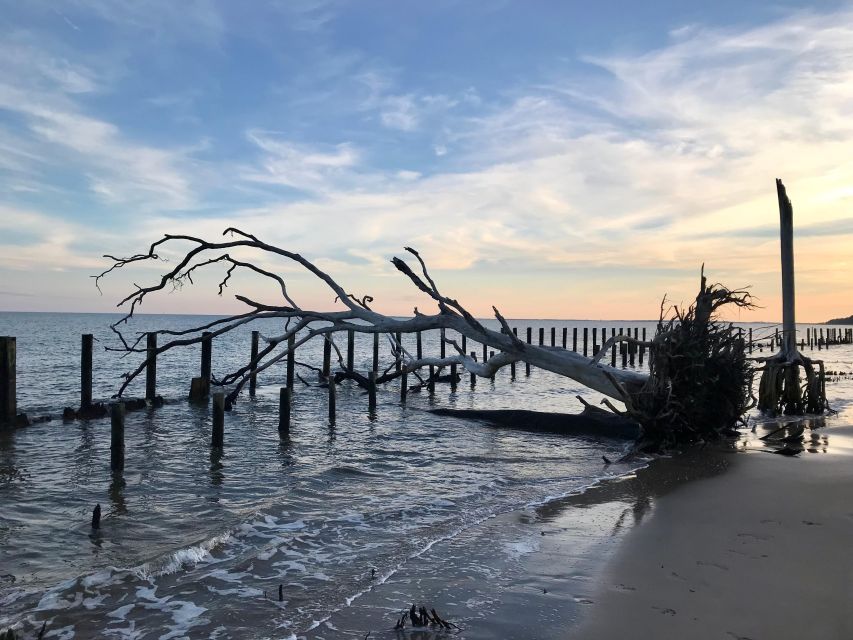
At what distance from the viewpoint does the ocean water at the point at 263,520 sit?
16.3 ft

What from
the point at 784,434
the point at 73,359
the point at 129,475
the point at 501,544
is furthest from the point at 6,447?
the point at 73,359

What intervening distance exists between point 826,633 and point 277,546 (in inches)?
187

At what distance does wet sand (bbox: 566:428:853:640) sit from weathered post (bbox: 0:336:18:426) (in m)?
13.2

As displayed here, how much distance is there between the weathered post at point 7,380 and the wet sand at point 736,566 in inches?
521

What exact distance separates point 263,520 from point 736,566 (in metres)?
4.98

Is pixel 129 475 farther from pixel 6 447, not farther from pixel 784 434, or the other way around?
pixel 784 434

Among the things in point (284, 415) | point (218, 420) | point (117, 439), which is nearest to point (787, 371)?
point (284, 415)

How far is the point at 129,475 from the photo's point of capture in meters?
10.0

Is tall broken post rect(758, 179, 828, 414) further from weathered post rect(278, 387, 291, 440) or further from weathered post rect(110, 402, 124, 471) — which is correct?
weathered post rect(110, 402, 124, 471)

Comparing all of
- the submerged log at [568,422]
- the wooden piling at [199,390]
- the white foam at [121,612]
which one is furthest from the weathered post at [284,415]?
the white foam at [121,612]

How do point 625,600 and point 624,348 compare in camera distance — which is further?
point 624,348

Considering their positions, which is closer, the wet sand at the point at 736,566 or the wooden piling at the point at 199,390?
the wet sand at the point at 736,566

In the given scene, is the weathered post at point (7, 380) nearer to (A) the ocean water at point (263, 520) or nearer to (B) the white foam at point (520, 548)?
(A) the ocean water at point (263, 520)

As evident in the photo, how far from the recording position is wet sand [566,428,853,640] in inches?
162
